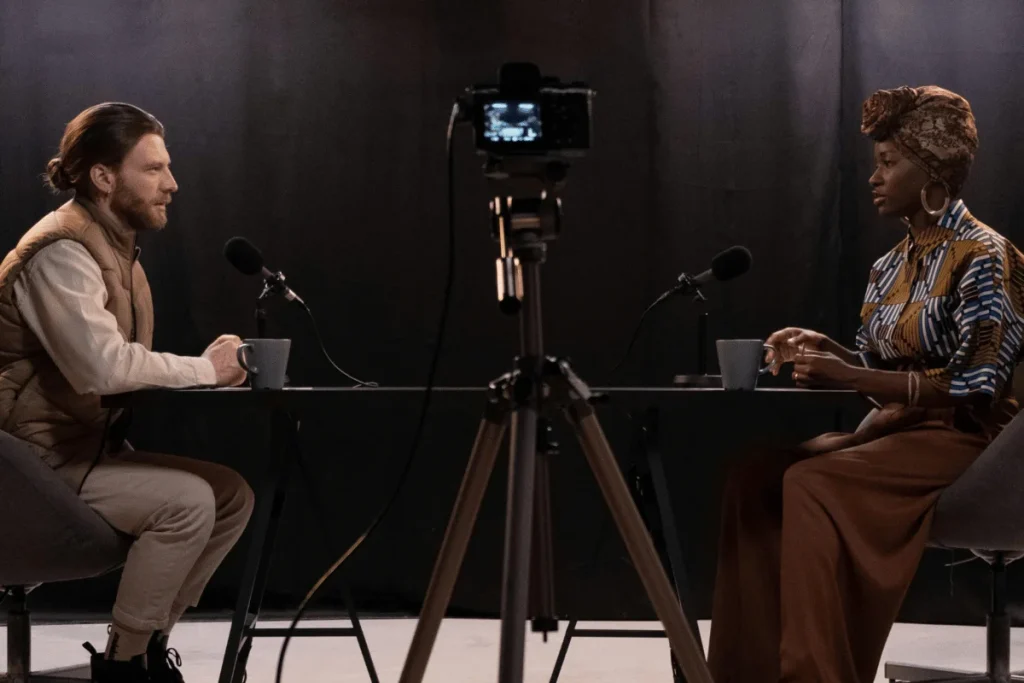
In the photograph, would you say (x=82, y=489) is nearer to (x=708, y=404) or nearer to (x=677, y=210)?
(x=708, y=404)

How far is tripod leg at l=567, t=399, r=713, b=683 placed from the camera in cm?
183

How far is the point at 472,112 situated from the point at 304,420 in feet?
9.06

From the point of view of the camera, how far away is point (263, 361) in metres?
2.53

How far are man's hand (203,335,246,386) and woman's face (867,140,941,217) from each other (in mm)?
1461

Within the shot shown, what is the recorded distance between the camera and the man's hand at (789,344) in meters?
2.65

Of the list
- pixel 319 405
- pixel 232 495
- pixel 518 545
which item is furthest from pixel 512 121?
pixel 232 495

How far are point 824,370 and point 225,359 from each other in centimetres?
126

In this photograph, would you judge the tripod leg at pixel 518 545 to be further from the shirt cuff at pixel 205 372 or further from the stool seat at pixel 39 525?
the stool seat at pixel 39 525

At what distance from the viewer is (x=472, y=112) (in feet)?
6.12

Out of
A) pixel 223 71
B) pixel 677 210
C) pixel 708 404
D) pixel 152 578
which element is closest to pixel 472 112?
pixel 708 404

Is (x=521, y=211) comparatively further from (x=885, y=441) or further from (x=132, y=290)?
(x=132, y=290)

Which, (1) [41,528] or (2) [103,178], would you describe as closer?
(1) [41,528]

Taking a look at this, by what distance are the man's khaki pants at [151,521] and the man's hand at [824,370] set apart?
130cm

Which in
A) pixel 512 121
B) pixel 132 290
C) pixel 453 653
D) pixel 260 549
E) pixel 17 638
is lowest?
pixel 453 653
